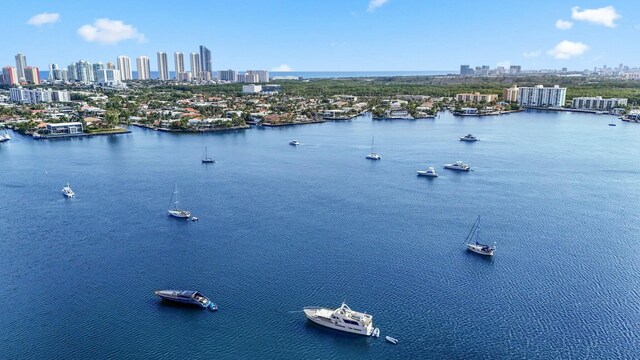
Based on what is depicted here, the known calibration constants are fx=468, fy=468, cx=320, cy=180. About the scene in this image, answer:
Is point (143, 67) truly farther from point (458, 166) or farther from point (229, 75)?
point (458, 166)

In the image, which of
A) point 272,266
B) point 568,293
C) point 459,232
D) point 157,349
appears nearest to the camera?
point 157,349

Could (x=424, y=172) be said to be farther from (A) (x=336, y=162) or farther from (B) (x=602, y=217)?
(B) (x=602, y=217)

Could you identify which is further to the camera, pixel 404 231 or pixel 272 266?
pixel 404 231

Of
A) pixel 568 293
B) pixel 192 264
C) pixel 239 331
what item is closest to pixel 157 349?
pixel 239 331

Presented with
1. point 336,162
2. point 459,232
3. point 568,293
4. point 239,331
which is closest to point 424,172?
point 336,162

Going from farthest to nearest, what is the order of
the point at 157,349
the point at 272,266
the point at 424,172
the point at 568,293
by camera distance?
the point at 424,172 → the point at 272,266 → the point at 568,293 → the point at 157,349

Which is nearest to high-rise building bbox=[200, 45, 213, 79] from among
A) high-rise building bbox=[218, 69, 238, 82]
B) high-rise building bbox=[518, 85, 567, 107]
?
high-rise building bbox=[218, 69, 238, 82]
